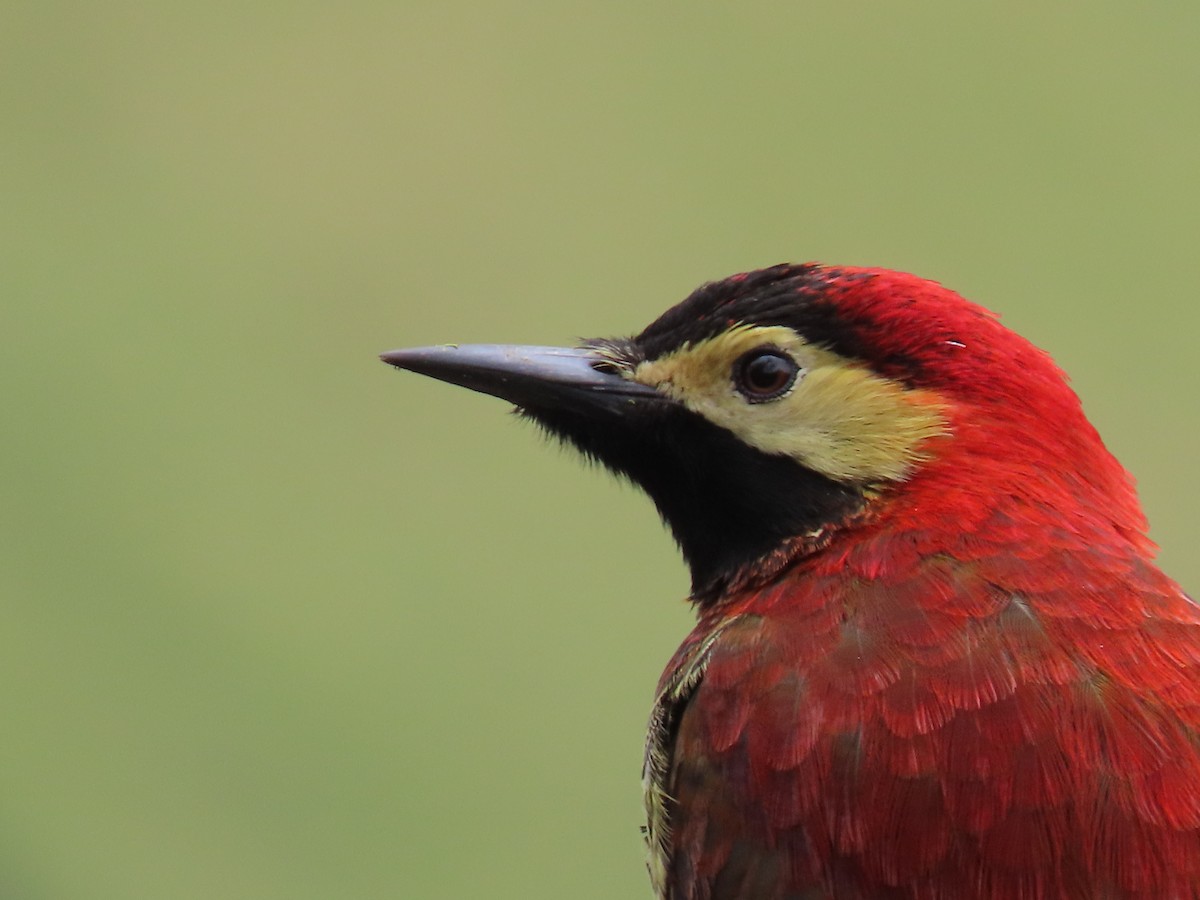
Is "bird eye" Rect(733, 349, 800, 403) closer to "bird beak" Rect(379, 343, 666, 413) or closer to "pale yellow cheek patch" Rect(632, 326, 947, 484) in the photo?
"pale yellow cheek patch" Rect(632, 326, 947, 484)

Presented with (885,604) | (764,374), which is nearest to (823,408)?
(764,374)

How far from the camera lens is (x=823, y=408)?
101 inches

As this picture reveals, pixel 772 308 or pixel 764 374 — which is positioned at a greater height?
pixel 772 308

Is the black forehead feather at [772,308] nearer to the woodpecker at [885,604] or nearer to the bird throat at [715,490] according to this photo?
the woodpecker at [885,604]

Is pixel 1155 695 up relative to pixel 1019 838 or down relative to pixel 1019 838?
up

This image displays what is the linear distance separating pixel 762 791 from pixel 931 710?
25cm

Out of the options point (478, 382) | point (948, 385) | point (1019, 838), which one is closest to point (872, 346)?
point (948, 385)

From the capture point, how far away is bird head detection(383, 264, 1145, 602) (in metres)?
2.50

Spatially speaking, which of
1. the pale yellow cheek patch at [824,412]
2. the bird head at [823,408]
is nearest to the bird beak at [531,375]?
the bird head at [823,408]

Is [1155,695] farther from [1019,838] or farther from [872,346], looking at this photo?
[872,346]

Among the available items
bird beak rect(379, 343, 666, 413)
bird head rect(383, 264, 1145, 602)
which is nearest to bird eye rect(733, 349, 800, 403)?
bird head rect(383, 264, 1145, 602)

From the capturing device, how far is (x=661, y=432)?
271 centimetres

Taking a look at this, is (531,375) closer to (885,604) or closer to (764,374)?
(764,374)

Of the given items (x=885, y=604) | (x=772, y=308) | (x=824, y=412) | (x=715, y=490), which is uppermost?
(x=772, y=308)
